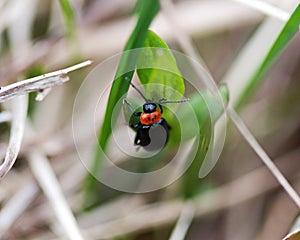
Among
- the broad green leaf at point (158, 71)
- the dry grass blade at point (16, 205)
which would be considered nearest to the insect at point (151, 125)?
the broad green leaf at point (158, 71)

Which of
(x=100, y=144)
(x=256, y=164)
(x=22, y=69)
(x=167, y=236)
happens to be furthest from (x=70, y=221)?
(x=256, y=164)

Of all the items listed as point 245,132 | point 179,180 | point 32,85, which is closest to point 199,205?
point 179,180

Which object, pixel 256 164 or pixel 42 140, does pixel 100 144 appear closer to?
pixel 42 140

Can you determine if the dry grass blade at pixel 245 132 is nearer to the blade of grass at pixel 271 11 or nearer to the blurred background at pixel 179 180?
the blurred background at pixel 179 180

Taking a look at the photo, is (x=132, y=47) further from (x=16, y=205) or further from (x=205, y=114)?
(x=16, y=205)

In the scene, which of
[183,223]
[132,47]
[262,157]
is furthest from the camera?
[183,223]

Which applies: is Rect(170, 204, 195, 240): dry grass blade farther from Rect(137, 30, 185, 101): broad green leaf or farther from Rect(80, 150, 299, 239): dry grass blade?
Rect(137, 30, 185, 101): broad green leaf
